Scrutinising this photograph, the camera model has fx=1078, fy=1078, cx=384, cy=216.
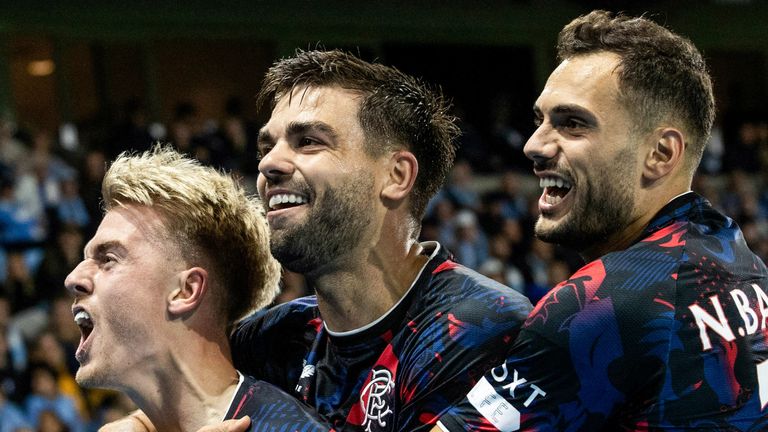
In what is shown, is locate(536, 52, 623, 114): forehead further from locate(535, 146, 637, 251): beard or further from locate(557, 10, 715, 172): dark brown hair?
locate(535, 146, 637, 251): beard

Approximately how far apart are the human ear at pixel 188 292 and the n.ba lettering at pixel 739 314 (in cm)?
154

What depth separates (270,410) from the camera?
3225 millimetres

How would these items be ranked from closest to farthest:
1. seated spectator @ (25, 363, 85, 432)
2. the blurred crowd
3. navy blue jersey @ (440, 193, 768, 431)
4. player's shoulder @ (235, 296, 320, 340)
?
navy blue jersey @ (440, 193, 768, 431) < player's shoulder @ (235, 296, 320, 340) < seated spectator @ (25, 363, 85, 432) < the blurred crowd

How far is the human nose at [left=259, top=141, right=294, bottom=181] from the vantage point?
326 cm

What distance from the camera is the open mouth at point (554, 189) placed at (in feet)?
9.57

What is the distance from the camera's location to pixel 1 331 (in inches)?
366

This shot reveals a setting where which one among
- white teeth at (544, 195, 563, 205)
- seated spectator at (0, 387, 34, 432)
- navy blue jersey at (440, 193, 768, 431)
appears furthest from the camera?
seated spectator at (0, 387, 34, 432)

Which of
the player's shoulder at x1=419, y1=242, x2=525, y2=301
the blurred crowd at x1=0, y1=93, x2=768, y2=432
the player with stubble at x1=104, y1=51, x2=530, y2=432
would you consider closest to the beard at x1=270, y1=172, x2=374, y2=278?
the player with stubble at x1=104, y1=51, x2=530, y2=432

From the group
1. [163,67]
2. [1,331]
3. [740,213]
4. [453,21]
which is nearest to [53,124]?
[163,67]

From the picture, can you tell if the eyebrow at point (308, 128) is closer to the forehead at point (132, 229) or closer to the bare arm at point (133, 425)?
the forehead at point (132, 229)

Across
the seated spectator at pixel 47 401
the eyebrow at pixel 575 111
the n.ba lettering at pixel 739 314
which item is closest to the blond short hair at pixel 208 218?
the eyebrow at pixel 575 111

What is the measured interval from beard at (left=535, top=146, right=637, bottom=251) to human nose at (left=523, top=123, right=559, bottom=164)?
0.13m

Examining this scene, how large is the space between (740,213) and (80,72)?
932 cm

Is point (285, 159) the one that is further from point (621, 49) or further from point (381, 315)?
point (621, 49)
